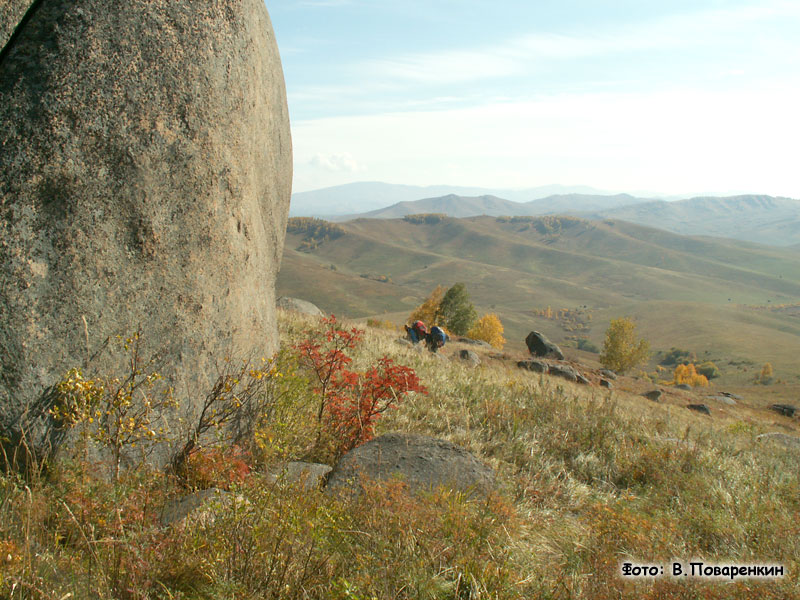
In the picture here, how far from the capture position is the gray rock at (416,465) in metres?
4.64

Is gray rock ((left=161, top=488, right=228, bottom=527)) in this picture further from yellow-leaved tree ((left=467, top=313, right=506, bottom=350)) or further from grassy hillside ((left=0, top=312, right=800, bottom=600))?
yellow-leaved tree ((left=467, top=313, right=506, bottom=350))

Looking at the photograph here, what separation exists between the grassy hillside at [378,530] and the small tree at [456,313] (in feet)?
180

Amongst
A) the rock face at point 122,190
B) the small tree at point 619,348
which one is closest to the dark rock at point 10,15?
the rock face at point 122,190

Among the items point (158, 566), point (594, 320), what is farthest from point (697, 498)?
point (594, 320)

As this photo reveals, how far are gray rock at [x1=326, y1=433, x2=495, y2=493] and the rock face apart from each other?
1.54m

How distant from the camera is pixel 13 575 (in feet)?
8.52

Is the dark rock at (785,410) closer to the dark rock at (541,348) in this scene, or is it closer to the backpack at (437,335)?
the dark rock at (541,348)

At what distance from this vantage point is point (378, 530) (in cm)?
357

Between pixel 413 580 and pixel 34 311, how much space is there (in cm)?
334

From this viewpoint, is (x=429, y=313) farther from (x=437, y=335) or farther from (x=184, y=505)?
(x=184, y=505)

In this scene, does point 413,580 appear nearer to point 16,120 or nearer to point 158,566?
point 158,566

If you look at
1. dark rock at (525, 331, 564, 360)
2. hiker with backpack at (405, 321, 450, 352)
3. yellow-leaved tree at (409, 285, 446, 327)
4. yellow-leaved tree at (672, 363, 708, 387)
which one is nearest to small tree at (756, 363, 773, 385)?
yellow-leaved tree at (672, 363, 708, 387)

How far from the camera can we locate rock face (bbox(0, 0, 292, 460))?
12.9ft

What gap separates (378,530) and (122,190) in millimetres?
3408
